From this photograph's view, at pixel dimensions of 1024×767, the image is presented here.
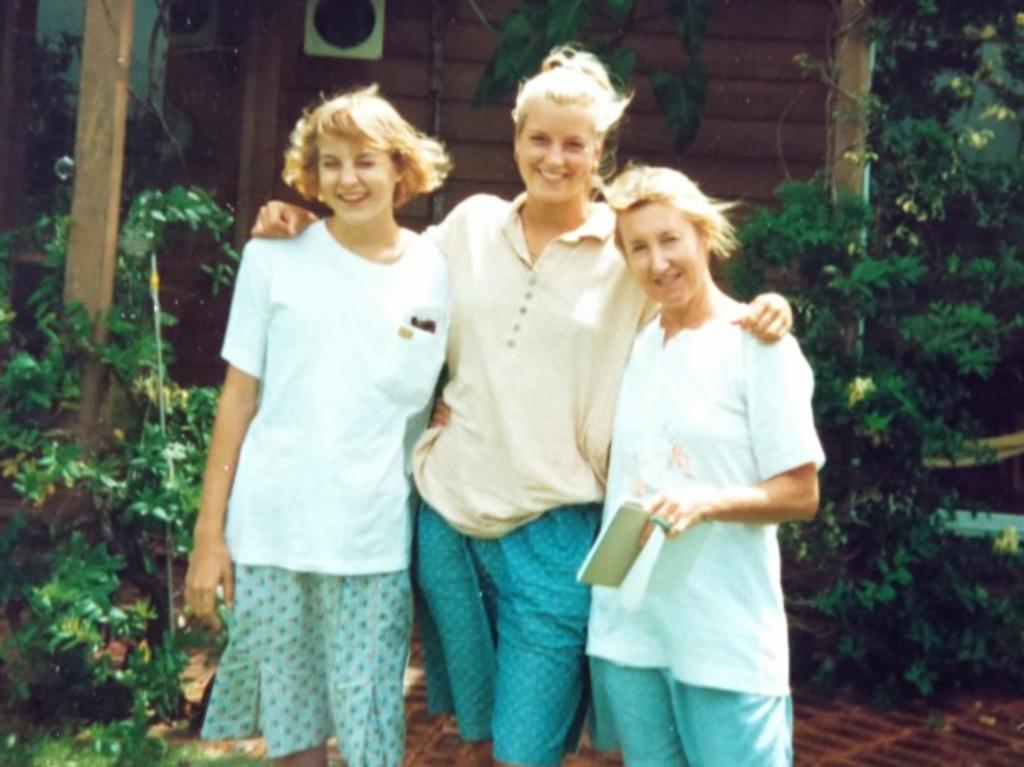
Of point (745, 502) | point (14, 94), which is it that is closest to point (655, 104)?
point (14, 94)

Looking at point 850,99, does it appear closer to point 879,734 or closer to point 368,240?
point 879,734

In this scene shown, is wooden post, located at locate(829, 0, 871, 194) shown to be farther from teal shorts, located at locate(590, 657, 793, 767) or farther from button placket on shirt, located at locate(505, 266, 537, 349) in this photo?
teal shorts, located at locate(590, 657, 793, 767)

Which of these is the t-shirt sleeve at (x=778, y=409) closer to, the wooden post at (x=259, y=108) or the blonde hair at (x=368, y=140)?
the blonde hair at (x=368, y=140)

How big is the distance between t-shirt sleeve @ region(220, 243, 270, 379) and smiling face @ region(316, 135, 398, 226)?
17 centimetres

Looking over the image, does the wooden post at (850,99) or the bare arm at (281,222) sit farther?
the wooden post at (850,99)

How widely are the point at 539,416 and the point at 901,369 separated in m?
2.10

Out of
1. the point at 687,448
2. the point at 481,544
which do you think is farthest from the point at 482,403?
the point at 687,448

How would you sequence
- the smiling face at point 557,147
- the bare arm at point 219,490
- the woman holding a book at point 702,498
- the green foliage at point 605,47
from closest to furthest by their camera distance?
the woman holding a book at point 702,498 < the smiling face at point 557,147 < the bare arm at point 219,490 < the green foliage at point 605,47

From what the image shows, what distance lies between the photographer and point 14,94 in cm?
596

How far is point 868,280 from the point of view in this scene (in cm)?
434

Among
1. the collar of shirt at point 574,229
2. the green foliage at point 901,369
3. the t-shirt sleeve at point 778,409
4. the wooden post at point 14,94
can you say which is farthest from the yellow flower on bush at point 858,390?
the wooden post at point 14,94

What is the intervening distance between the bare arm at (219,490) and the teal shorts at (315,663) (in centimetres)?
5

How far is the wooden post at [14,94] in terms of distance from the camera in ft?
19.5

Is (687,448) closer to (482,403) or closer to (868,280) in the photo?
(482,403)
